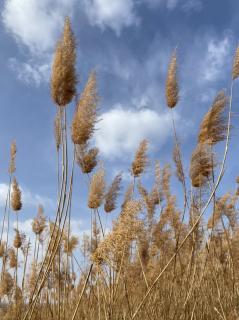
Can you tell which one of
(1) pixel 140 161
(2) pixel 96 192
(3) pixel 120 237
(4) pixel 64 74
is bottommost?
(3) pixel 120 237

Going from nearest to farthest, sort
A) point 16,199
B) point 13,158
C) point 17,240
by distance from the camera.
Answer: point 13,158, point 16,199, point 17,240

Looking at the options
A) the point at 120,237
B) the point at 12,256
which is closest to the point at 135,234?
the point at 120,237

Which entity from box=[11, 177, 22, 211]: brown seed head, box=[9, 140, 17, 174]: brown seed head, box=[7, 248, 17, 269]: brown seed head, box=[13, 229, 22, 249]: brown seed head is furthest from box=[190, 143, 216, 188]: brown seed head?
box=[7, 248, 17, 269]: brown seed head

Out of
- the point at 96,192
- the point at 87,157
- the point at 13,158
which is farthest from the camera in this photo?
the point at 13,158

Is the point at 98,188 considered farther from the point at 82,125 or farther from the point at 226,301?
the point at 226,301

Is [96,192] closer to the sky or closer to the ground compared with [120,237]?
closer to the sky

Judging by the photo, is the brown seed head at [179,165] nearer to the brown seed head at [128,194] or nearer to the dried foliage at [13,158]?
the brown seed head at [128,194]

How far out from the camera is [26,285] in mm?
5293

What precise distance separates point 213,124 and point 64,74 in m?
1.70

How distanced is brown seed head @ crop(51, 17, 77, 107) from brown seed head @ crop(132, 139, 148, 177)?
2048 mm

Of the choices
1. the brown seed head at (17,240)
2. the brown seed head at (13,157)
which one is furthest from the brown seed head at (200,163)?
the brown seed head at (17,240)

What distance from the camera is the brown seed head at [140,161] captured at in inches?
186

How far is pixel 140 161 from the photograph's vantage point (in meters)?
4.75

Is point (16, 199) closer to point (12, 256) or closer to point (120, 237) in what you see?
point (12, 256)
